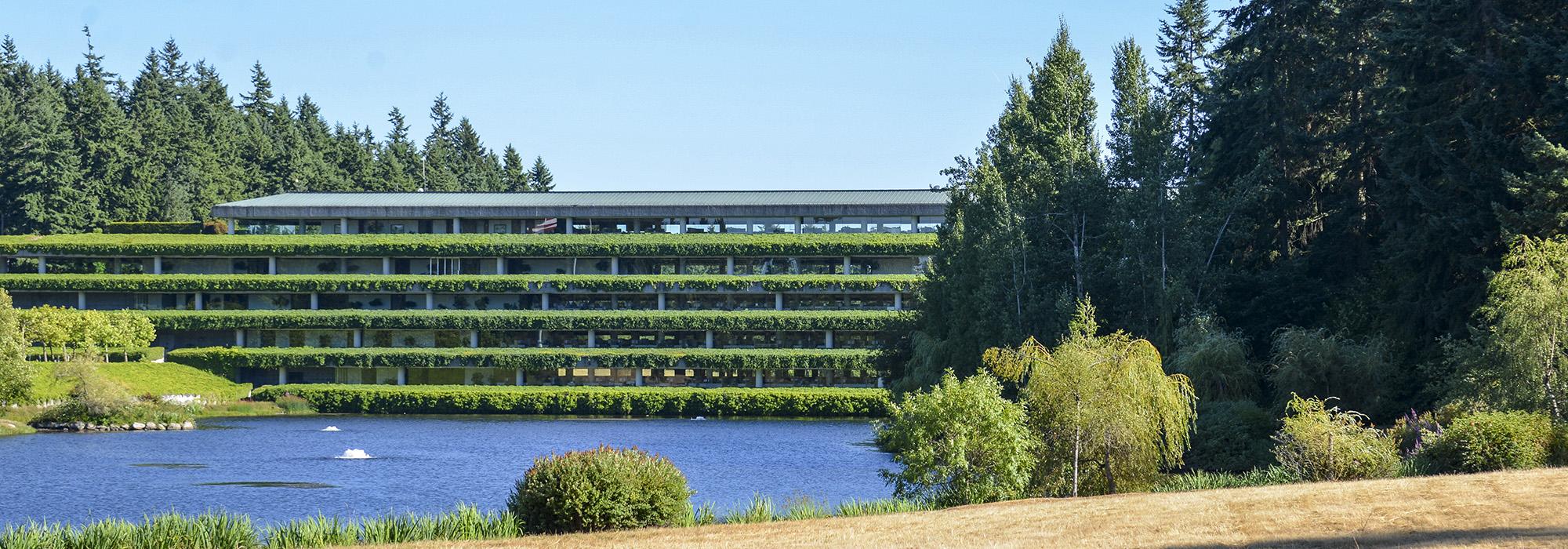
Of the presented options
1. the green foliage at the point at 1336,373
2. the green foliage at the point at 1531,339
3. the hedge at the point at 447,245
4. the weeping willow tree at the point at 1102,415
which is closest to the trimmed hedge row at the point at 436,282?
the hedge at the point at 447,245

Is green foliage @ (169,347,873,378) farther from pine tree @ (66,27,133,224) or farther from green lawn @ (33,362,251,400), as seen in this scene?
pine tree @ (66,27,133,224)

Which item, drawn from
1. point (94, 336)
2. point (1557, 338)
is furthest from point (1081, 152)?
point (94, 336)

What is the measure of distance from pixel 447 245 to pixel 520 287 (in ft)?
21.4

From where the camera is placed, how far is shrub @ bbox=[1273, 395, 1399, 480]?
117 ft

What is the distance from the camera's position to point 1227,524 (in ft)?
86.4

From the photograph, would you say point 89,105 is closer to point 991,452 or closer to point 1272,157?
point 1272,157

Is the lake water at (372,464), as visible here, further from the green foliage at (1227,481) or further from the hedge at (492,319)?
the hedge at (492,319)

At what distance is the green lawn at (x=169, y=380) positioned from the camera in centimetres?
9775

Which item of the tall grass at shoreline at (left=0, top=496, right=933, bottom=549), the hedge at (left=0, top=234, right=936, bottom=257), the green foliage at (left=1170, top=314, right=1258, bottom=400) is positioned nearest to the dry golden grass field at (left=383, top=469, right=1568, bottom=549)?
the tall grass at shoreline at (left=0, top=496, right=933, bottom=549)

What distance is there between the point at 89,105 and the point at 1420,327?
124 meters

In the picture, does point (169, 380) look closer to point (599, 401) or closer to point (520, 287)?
point (520, 287)

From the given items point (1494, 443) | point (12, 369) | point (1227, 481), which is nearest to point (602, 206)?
point (12, 369)

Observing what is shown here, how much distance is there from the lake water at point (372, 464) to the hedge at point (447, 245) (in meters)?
20.0

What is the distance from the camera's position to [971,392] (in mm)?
35469
